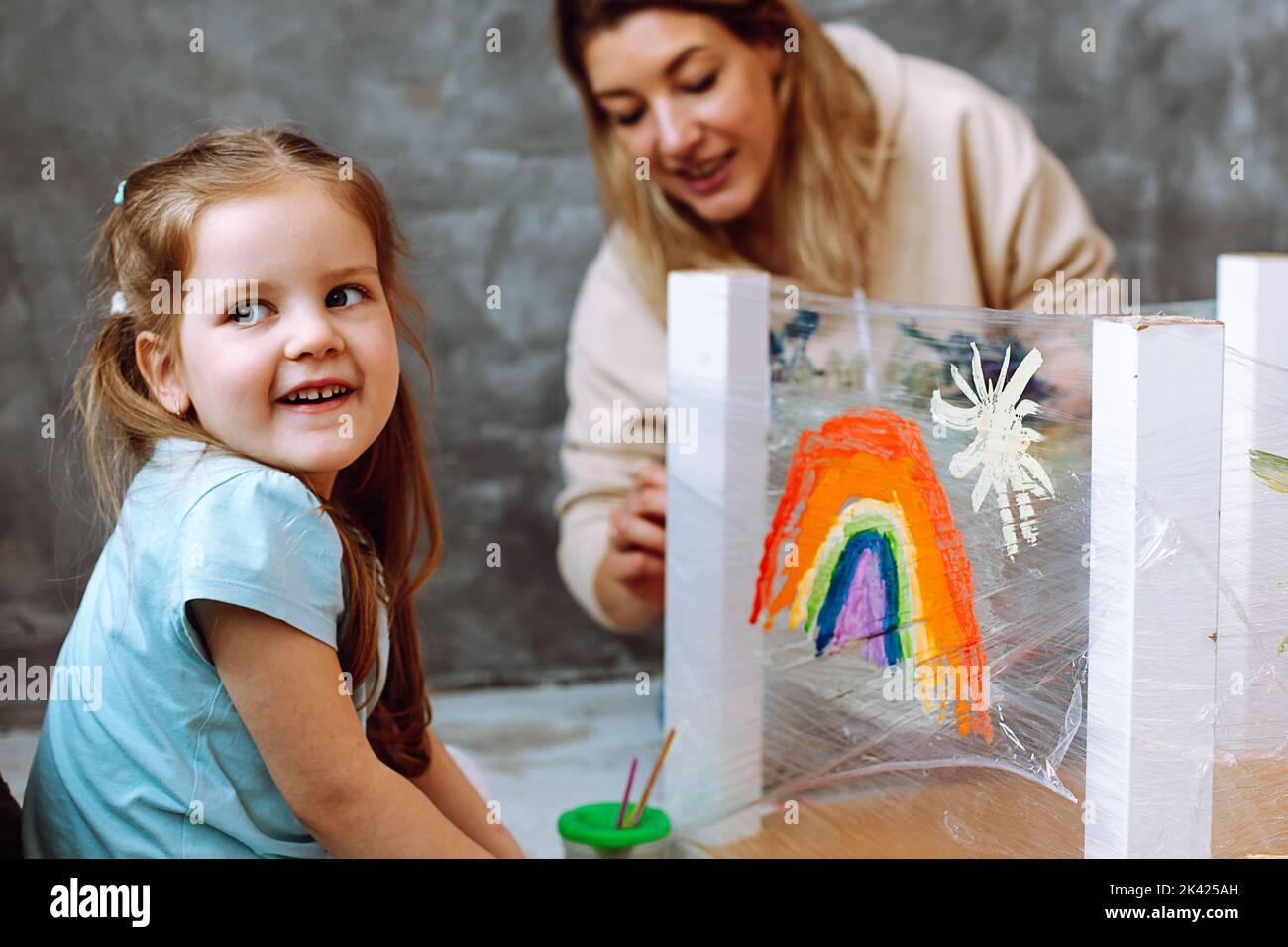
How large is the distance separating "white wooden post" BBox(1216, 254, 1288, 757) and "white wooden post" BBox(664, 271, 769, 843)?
0.48 meters

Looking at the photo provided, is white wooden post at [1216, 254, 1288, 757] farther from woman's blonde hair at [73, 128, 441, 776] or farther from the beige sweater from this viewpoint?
the beige sweater

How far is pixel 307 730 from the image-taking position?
3.16 ft

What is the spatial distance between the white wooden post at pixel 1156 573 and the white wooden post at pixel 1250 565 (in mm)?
75

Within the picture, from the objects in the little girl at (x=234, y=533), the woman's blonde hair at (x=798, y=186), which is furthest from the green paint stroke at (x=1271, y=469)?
the woman's blonde hair at (x=798, y=186)

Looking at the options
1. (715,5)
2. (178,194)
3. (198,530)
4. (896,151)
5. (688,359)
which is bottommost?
(198,530)

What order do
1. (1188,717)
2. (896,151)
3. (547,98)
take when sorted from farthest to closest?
(547,98), (896,151), (1188,717)

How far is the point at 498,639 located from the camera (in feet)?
8.20

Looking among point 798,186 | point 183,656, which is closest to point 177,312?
point 183,656

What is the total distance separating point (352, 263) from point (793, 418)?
49 centimetres

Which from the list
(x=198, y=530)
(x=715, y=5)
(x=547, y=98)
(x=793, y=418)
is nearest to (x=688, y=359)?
(x=793, y=418)

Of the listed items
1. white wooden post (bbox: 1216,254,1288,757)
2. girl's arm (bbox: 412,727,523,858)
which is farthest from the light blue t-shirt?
white wooden post (bbox: 1216,254,1288,757)

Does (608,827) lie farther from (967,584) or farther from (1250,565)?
(1250,565)

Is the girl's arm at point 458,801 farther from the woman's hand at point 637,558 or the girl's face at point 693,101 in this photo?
the girl's face at point 693,101

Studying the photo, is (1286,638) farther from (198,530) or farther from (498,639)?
(498,639)
